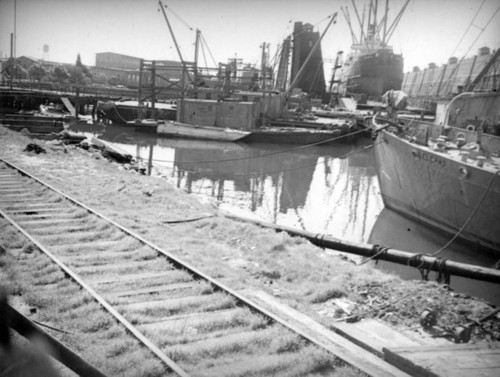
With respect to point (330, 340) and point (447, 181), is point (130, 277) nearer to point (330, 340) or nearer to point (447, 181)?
point (330, 340)

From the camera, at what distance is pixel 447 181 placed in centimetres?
1139

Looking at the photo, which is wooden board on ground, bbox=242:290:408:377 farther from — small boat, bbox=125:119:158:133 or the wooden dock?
small boat, bbox=125:119:158:133

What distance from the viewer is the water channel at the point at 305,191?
472 inches

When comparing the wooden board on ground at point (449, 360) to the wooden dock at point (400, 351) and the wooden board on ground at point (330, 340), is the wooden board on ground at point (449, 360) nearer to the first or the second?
the wooden dock at point (400, 351)

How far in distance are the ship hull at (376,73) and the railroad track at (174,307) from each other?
197ft

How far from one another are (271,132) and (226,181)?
50.8 feet

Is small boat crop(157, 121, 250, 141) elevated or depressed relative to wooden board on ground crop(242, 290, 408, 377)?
elevated

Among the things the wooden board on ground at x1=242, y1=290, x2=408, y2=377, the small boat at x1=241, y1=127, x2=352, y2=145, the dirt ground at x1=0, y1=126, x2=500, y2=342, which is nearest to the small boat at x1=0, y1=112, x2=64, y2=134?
the small boat at x1=241, y1=127, x2=352, y2=145

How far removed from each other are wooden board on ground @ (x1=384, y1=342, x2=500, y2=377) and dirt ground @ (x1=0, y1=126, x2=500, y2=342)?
794 millimetres

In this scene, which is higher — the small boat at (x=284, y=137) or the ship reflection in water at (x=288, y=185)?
the small boat at (x=284, y=137)

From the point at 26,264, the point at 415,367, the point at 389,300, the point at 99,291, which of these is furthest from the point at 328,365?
the point at 26,264

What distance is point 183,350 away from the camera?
4324 mm

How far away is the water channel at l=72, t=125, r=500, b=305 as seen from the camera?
12.0m

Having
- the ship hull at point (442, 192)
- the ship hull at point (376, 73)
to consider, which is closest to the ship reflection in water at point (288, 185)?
the ship hull at point (442, 192)
